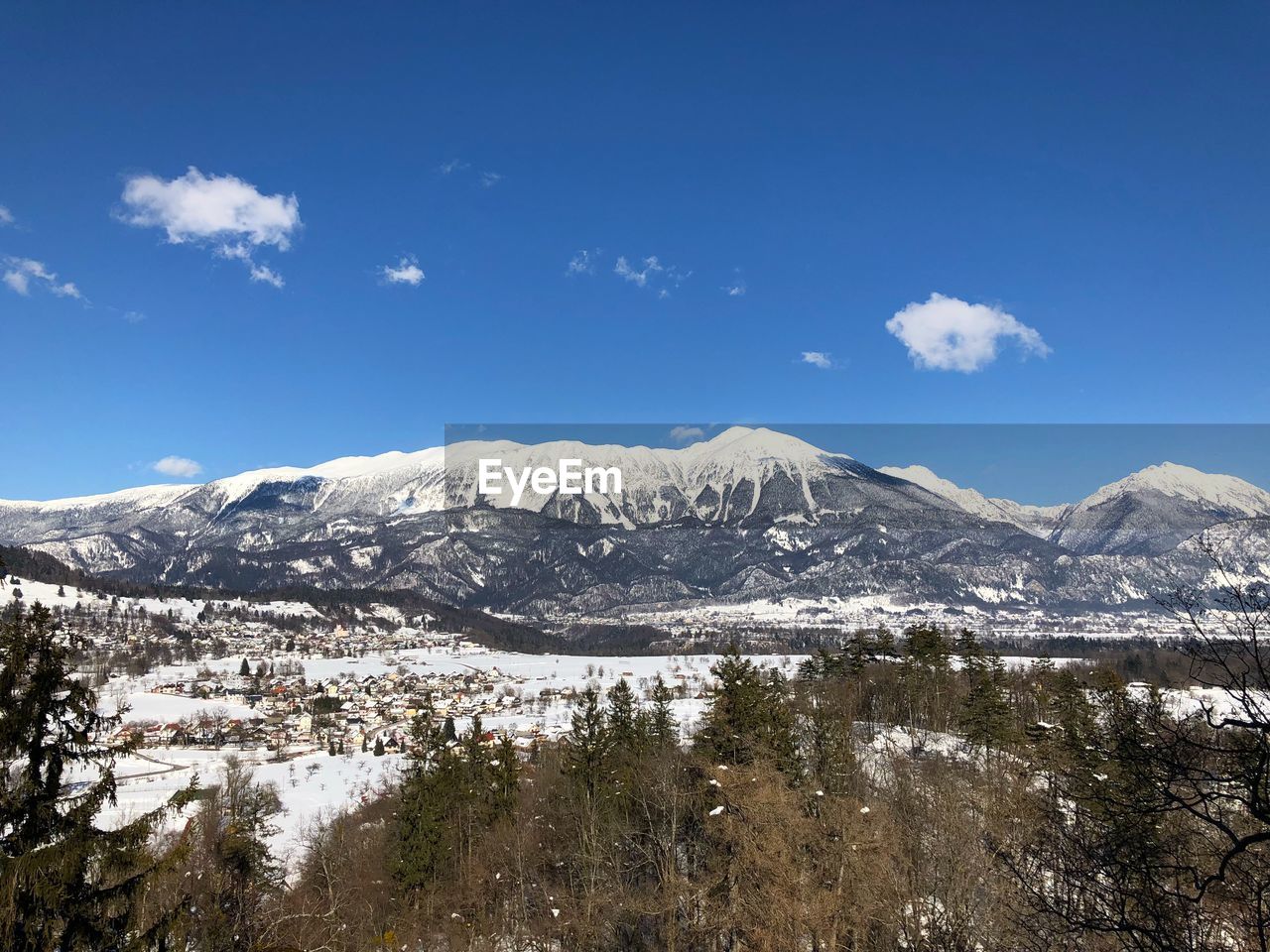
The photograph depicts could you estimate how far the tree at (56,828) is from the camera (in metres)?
8.08

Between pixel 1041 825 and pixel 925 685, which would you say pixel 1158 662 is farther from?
pixel 1041 825

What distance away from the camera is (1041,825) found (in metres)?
21.9

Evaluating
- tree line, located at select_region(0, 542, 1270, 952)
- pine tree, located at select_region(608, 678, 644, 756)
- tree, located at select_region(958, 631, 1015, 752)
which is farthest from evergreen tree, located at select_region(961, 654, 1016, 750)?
pine tree, located at select_region(608, 678, 644, 756)

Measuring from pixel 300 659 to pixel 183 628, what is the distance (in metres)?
38.8

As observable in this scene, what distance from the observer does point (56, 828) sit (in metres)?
8.49

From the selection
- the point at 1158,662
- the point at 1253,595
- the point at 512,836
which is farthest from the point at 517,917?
the point at 1158,662

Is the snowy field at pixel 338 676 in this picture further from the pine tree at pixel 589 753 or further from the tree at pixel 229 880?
the pine tree at pixel 589 753

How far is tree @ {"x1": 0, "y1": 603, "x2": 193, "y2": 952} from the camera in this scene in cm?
808

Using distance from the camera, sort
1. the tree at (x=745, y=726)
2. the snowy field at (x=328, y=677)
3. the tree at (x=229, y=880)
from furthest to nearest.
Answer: the snowy field at (x=328, y=677) < the tree at (x=745, y=726) < the tree at (x=229, y=880)

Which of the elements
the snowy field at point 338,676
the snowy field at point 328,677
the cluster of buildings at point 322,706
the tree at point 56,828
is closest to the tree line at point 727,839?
the tree at point 56,828

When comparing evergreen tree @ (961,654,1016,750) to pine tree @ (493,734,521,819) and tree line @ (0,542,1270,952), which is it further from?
pine tree @ (493,734,521,819)

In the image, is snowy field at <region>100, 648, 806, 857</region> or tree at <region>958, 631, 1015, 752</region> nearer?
tree at <region>958, 631, 1015, 752</region>

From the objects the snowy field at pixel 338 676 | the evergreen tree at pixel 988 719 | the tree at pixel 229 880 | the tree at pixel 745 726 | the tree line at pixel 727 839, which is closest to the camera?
the tree line at pixel 727 839

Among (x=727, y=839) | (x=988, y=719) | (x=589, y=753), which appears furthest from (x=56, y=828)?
(x=988, y=719)
